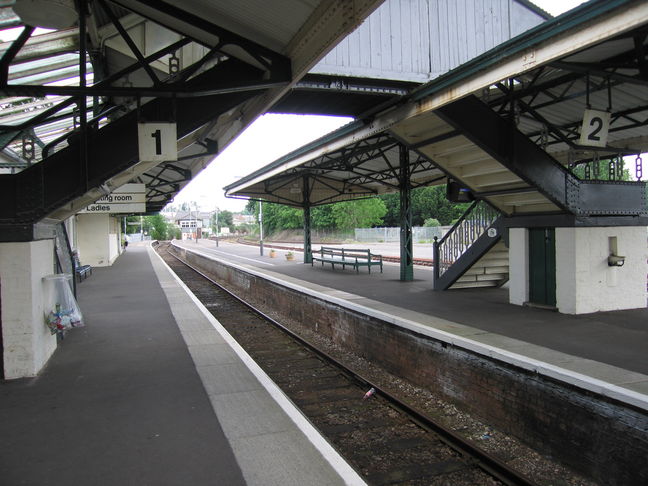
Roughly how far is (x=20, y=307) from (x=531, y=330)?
6.96 metres

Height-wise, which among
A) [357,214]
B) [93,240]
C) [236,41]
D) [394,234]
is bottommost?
[394,234]

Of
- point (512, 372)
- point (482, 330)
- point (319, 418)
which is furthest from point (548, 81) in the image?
point (319, 418)

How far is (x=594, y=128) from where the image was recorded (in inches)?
277

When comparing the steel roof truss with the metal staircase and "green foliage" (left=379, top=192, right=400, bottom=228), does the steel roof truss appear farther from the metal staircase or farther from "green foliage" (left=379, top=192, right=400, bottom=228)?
"green foliage" (left=379, top=192, right=400, bottom=228)

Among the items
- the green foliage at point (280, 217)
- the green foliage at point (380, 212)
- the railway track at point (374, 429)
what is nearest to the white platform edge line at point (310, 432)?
the railway track at point (374, 429)

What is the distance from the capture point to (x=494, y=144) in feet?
26.9

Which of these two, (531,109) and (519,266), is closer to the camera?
(531,109)

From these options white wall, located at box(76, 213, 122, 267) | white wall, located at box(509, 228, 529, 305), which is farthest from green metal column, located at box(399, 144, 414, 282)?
white wall, located at box(76, 213, 122, 267)

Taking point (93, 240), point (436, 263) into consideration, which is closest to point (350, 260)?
point (436, 263)

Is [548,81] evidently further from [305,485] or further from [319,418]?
[305,485]

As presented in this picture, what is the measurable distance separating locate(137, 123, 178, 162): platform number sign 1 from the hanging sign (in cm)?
1085

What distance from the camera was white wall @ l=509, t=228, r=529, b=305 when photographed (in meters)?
9.30

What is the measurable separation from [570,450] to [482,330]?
7.97 feet

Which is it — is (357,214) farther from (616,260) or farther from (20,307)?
(20,307)
